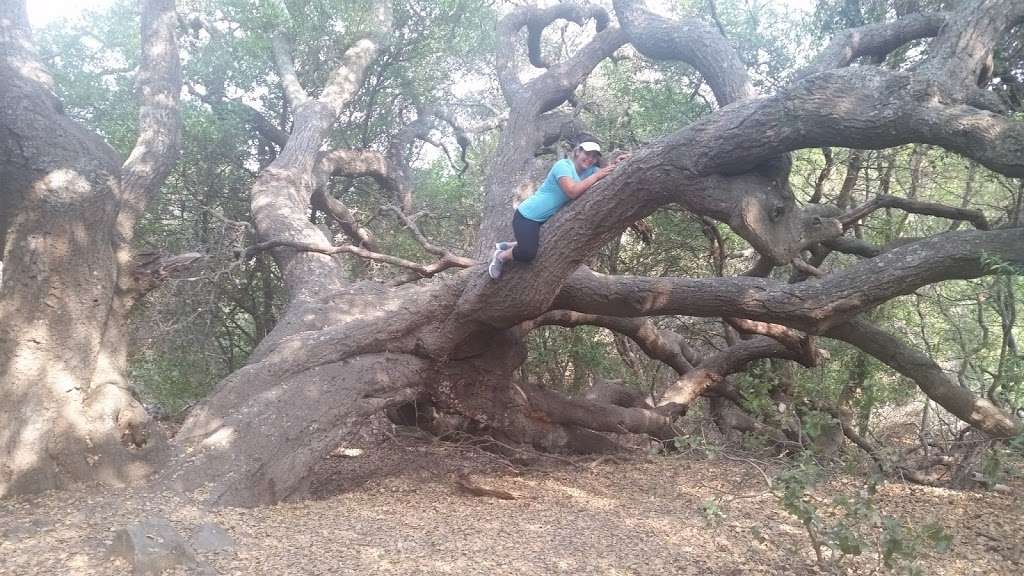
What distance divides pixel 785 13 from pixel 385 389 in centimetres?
633

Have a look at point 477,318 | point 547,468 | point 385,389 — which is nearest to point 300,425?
point 385,389

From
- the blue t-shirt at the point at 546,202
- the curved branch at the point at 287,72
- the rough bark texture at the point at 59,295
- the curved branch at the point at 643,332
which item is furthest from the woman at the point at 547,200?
the curved branch at the point at 287,72

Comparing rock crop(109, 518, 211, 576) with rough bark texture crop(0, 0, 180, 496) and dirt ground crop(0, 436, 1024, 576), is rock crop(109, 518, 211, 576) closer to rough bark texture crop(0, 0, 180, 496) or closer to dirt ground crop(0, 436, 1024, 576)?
dirt ground crop(0, 436, 1024, 576)

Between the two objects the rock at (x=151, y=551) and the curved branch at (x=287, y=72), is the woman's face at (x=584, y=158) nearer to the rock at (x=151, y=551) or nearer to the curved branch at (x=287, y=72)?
the rock at (x=151, y=551)

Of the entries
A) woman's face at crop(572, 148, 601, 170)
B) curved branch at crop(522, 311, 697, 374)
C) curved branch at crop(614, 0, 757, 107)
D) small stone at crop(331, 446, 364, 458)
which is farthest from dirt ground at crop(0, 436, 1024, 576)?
curved branch at crop(614, 0, 757, 107)

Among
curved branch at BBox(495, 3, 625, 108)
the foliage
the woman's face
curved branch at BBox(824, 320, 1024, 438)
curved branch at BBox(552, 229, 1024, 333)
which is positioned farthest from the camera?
curved branch at BBox(495, 3, 625, 108)

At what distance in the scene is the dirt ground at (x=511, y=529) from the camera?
3.06 meters

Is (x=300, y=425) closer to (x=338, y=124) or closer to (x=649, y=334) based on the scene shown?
(x=649, y=334)

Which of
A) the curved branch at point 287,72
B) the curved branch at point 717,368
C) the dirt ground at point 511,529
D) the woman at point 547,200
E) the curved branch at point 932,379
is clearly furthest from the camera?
the curved branch at point 287,72

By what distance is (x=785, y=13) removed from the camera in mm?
7465

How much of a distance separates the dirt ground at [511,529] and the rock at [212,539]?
0.05m

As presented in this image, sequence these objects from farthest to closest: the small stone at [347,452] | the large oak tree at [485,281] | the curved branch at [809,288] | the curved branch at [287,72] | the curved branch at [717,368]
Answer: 1. the curved branch at [287,72]
2. the curved branch at [717,368]
3. the small stone at [347,452]
4. the curved branch at [809,288]
5. the large oak tree at [485,281]

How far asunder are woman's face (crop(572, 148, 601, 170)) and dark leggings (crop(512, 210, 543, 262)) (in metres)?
0.47

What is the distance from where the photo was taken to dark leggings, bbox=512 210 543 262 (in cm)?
398
